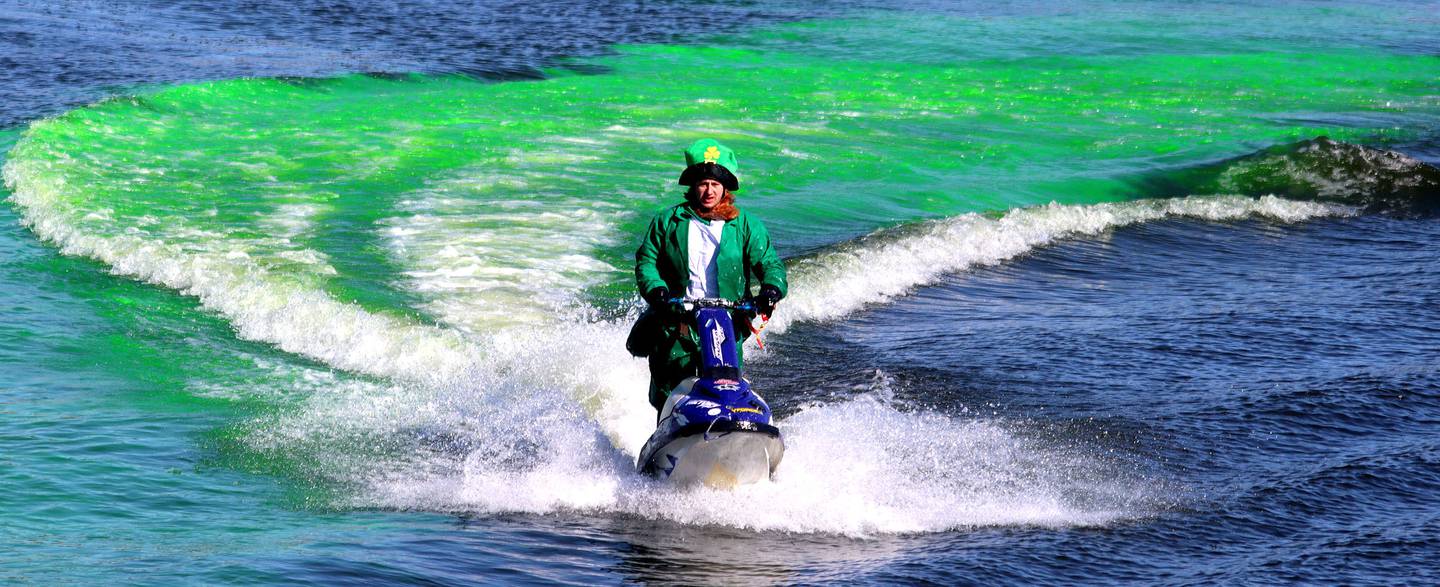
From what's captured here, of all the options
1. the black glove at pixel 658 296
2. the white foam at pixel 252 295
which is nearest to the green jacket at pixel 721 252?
the black glove at pixel 658 296

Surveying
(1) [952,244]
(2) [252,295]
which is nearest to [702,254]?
(2) [252,295]

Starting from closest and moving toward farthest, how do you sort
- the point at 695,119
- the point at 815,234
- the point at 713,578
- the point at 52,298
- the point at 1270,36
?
the point at 713,578
the point at 52,298
the point at 815,234
the point at 695,119
the point at 1270,36

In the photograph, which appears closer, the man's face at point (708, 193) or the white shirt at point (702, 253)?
the man's face at point (708, 193)

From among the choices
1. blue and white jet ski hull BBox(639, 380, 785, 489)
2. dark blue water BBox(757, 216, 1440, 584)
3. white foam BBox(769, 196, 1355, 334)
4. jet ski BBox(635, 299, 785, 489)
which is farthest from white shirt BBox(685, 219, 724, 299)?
white foam BBox(769, 196, 1355, 334)

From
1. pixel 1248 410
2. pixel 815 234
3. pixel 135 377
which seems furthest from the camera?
pixel 815 234

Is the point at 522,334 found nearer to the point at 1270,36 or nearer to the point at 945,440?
the point at 945,440

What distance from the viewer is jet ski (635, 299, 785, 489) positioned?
7434 mm

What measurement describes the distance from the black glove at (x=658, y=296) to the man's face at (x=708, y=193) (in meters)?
0.49

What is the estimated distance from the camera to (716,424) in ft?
24.2

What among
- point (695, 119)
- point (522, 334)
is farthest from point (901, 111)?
point (522, 334)

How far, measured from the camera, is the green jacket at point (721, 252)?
7785mm

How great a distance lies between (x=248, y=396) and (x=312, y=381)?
0.60m

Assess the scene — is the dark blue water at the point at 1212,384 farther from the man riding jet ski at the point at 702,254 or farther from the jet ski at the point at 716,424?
the man riding jet ski at the point at 702,254

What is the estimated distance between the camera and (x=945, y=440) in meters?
9.17
